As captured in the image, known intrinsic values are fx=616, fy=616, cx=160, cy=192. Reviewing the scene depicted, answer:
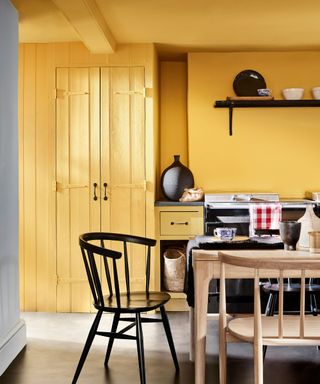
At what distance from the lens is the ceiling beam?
12.3ft

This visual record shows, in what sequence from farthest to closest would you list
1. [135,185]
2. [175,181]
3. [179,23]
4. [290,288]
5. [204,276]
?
[175,181] → [135,185] → [179,23] → [290,288] → [204,276]

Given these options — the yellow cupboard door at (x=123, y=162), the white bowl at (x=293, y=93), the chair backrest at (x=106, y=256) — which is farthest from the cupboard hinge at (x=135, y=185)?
the white bowl at (x=293, y=93)

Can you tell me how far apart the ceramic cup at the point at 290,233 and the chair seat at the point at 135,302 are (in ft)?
2.52

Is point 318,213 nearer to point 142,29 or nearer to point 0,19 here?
point 142,29

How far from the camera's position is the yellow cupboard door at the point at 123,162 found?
5.20 metres

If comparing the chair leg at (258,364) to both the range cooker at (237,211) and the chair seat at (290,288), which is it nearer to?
the chair seat at (290,288)

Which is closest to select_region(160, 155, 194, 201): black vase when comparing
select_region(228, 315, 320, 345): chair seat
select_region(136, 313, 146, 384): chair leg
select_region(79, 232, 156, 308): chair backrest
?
select_region(79, 232, 156, 308): chair backrest

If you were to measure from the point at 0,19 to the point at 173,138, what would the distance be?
2502 millimetres

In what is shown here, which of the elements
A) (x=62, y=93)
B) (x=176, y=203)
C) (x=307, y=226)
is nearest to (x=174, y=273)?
(x=176, y=203)

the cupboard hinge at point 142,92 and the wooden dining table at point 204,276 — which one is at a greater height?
the cupboard hinge at point 142,92

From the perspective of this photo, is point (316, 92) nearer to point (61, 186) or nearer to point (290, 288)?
Result: point (290, 288)

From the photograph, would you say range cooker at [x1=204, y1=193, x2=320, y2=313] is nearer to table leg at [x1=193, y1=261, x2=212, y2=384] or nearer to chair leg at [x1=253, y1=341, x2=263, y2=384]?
table leg at [x1=193, y1=261, x2=212, y2=384]

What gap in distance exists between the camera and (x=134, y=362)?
150 inches

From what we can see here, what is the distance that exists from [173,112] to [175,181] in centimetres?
85
